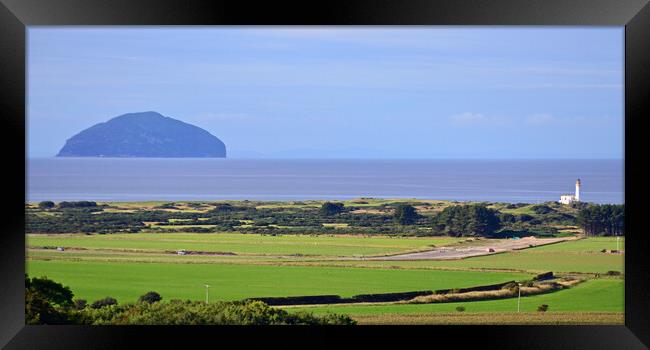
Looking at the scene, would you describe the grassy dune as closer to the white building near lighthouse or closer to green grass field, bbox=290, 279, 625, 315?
green grass field, bbox=290, 279, 625, 315

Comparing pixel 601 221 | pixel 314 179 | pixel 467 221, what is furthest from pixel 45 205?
pixel 601 221

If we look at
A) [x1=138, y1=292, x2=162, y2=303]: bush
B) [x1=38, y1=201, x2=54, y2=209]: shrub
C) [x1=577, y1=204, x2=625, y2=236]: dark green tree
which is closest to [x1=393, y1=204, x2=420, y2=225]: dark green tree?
[x1=577, y1=204, x2=625, y2=236]: dark green tree

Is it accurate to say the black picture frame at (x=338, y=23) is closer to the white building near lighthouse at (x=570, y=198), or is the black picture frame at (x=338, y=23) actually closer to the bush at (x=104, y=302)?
the bush at (x=104, y=302)

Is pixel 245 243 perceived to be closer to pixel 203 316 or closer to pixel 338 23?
pixel 203 316

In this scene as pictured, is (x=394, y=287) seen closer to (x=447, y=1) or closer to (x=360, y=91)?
(x=360, y=91)

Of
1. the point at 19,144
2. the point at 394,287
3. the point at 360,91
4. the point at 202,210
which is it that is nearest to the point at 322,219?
the point at 202,210

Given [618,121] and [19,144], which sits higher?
[618,121]
